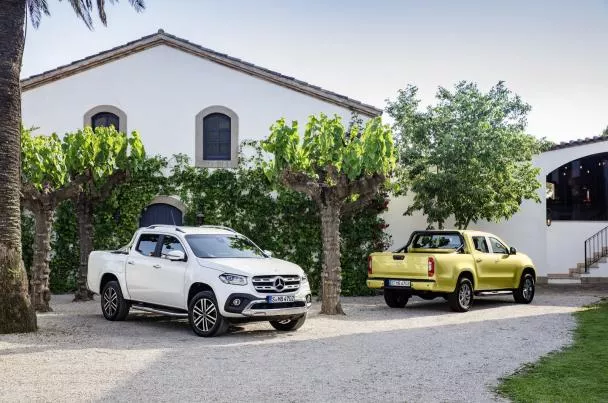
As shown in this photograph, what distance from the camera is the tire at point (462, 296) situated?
52.3 ft

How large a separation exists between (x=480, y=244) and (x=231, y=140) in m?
8.28

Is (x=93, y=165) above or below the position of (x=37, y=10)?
below

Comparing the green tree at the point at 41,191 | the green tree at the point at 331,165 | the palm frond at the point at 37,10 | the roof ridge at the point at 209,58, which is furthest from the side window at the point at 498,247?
the palm frond at the point at 37,10

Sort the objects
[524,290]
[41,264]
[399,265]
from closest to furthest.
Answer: [41,264] < [399,265] < [524,290]

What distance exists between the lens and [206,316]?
1191cm

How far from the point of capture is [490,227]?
24.8m

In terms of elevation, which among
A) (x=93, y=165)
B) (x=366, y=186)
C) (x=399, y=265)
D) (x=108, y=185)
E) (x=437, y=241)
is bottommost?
(x=399, y=265)

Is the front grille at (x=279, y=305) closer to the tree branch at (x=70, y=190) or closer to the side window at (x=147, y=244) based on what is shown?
the side window at (x=147, y=244)

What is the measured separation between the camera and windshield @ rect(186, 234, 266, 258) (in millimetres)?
12814

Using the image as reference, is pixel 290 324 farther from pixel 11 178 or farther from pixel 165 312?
pixel 11 178

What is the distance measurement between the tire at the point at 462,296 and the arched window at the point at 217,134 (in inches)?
339

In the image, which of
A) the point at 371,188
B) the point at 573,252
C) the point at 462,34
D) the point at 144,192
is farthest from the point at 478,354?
the point at 573,252

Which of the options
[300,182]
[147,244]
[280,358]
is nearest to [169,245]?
[147,244]

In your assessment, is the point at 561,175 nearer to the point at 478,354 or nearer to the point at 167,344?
the point at 478,354
